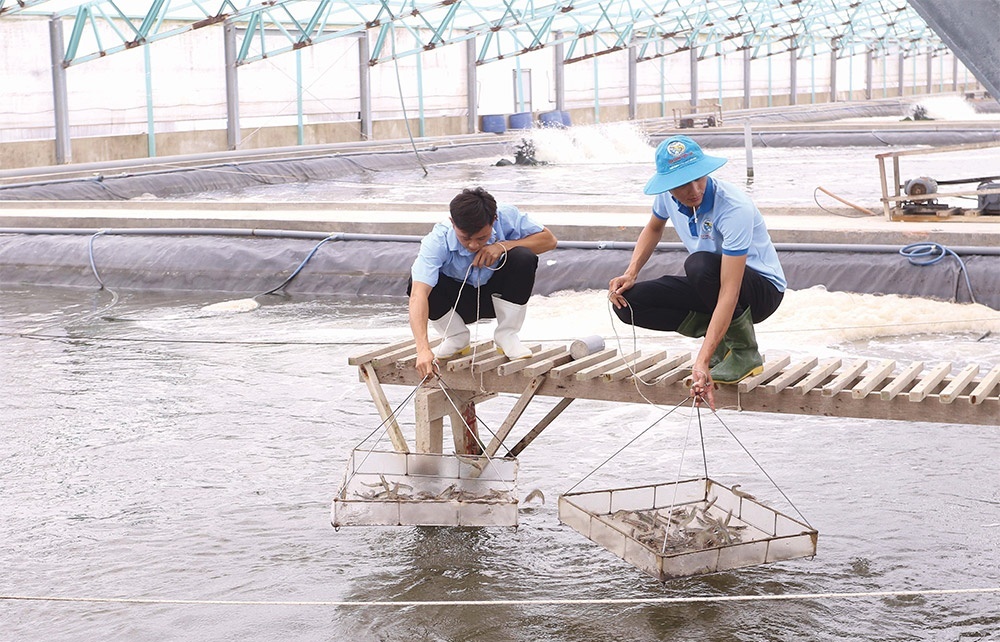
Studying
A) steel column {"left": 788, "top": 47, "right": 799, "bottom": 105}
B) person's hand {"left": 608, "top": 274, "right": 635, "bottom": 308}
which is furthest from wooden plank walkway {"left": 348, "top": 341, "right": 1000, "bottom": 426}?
steel column {"left": 788, "top": 47, "right": 799, "bottom": 105}

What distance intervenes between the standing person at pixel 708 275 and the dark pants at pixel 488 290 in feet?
1.27

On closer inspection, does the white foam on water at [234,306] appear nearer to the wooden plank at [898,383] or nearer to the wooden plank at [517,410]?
the wooden plank at [517,410]

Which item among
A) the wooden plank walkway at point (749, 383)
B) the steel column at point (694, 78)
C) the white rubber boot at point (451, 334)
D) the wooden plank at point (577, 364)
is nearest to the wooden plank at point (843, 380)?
the wooden plank walkway at point (749, 383)

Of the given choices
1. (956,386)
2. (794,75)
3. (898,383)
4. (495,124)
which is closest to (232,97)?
(495,124)

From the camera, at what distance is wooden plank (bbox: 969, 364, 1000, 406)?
3.73 m

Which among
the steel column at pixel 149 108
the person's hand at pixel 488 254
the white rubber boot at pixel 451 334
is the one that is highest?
the steel column at pixel 149 108

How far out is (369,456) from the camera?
14.6ft

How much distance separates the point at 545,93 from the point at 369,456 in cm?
3017

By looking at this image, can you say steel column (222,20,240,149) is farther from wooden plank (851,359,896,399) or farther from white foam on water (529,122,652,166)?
wooden plank (851,359,896,399)

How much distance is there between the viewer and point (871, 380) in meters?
4.00

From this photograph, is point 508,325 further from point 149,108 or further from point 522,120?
point 522,120

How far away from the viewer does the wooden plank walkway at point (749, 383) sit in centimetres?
383

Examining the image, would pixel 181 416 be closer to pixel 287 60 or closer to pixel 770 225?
pixel 770 225

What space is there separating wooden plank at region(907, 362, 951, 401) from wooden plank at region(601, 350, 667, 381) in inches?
35.3
